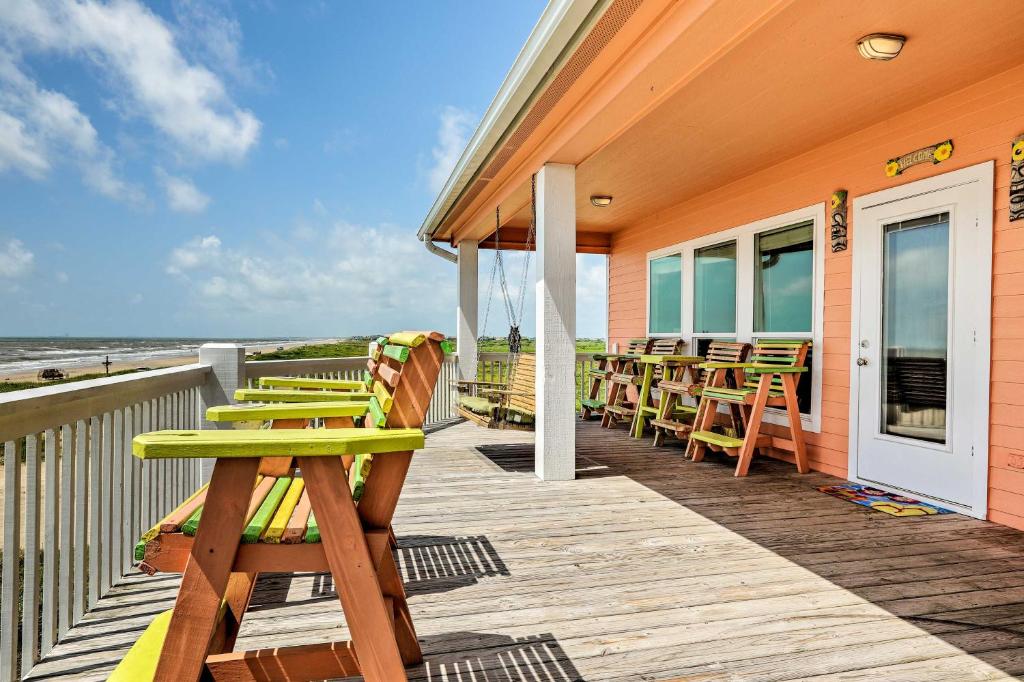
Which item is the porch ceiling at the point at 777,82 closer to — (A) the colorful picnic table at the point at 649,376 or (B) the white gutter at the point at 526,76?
(B) the white gutter at the point at 526,76

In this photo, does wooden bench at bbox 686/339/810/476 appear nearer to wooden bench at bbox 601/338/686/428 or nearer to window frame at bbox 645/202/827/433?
window frame at bbox 645/202/827/433

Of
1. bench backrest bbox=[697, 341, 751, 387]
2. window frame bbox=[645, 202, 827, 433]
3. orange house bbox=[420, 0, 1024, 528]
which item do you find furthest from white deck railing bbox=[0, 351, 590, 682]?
window frame bbox=[645, 202, 827, 433]

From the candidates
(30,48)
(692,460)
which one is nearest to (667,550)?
(692,460)

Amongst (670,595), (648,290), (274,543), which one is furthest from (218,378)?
(648,290)

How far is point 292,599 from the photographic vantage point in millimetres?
2141

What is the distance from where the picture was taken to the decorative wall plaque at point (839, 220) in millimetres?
4277

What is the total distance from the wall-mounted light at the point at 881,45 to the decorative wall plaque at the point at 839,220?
1489 mm

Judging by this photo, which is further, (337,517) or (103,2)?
(103,2)

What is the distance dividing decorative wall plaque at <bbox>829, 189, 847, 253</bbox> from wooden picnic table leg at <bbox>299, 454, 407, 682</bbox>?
13.8ft

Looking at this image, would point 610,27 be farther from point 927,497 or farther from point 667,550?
point 927,497

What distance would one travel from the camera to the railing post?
2.95m

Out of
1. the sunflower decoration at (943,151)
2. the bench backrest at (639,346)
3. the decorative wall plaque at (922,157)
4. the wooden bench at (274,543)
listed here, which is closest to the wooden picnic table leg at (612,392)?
the bench backrest at (639,346)

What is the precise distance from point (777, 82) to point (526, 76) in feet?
4.68

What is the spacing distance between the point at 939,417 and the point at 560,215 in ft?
8.76
